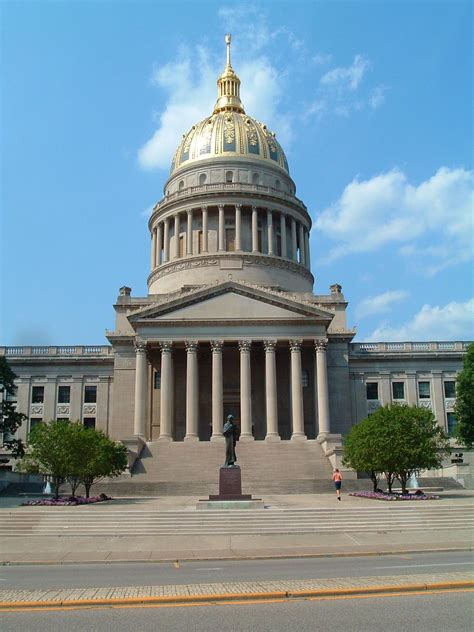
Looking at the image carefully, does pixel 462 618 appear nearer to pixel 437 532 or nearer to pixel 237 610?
pixel 237 610

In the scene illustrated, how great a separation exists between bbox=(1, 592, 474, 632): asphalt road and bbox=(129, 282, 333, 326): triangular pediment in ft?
160

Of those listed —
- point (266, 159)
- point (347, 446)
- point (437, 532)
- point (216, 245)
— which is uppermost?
point (266, 159)

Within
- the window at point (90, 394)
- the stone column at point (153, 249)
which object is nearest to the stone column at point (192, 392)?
the window at point (90, 394)

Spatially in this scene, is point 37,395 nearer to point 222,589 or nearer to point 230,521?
point 230,521

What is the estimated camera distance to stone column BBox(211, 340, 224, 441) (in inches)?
2290

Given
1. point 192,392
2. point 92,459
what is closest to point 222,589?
point 92,459

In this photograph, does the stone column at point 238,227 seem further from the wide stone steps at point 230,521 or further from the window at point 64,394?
the wide stone steps at point 230,521

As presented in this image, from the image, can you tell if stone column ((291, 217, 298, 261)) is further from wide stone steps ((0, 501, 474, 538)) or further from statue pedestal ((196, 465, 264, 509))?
wide stone steps ((0, 501, 474, 538))

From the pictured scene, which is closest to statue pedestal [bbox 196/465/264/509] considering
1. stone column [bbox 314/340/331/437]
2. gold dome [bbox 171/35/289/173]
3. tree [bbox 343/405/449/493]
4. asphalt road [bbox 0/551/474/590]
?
tree [bbox 343/405/449/493]

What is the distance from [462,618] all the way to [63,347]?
66.8m

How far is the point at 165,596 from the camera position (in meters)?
12.9

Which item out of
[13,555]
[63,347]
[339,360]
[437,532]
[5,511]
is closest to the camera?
[13,555]

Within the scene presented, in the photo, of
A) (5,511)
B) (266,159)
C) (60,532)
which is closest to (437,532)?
(60,532)

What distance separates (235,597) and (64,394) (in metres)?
62.5
